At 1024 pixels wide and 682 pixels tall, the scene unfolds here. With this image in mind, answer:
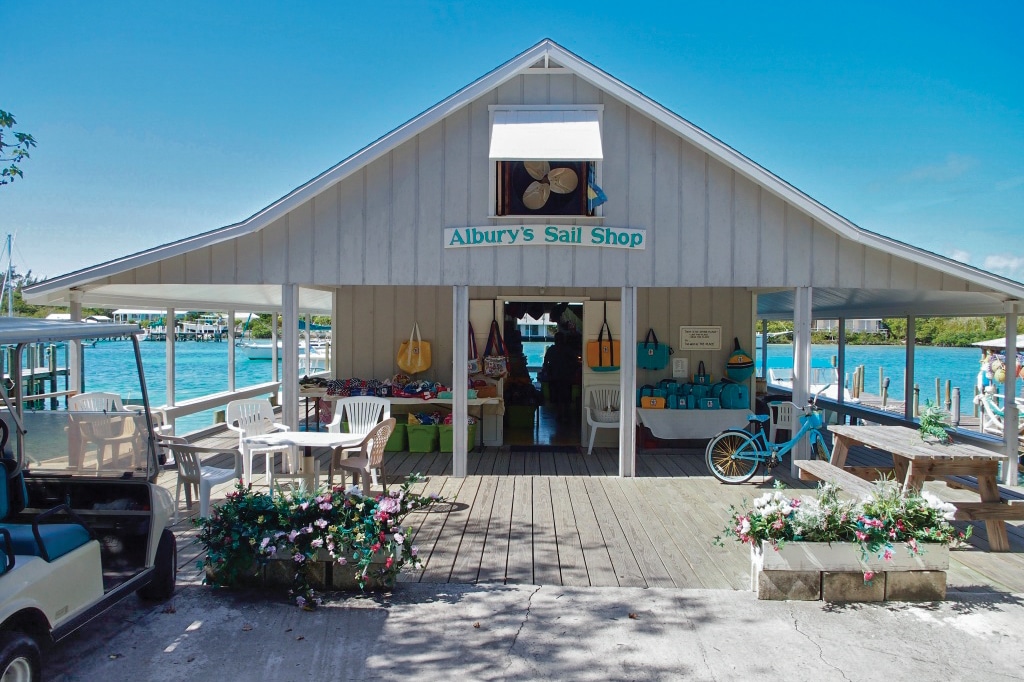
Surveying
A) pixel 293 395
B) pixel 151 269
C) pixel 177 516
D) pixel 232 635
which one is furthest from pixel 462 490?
pixel 151 269

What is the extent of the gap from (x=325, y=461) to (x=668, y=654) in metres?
6.14

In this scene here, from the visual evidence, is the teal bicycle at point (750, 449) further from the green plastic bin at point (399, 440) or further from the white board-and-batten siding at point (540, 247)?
the green plastic bin at point (399, 440)

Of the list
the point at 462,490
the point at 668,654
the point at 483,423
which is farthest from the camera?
the point at 483,423

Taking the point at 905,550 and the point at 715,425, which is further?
the point at 715,425

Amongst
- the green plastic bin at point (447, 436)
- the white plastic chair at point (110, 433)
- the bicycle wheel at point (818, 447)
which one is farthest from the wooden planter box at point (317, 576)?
the bicycle wheel at point (818, 447)

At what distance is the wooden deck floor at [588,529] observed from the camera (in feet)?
16.3

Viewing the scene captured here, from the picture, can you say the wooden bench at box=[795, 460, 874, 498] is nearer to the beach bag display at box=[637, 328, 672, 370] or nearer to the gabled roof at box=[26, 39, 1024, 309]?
the gabled roof at box=[26, 39, 1024, 309]

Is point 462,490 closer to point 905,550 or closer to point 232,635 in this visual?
point 232,635

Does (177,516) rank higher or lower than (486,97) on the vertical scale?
lower

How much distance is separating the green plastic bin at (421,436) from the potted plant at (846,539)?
5.59 metres

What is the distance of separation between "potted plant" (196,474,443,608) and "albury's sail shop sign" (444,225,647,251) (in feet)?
12.4

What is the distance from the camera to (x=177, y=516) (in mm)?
6285

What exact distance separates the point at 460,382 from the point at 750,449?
3350 millimetres

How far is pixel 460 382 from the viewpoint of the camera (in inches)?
314
